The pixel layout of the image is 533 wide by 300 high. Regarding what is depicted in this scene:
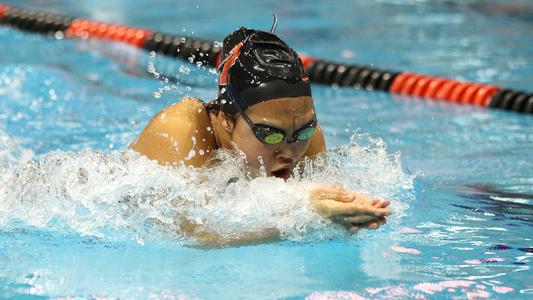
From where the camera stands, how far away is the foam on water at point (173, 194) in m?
2.84

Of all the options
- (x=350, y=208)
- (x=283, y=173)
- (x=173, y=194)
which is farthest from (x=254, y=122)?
(x=350, y=208)

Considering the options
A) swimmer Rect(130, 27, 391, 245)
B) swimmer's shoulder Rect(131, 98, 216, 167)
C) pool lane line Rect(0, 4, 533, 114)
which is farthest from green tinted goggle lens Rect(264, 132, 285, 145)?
pool lane line Rect(0, 4, 533, 114)

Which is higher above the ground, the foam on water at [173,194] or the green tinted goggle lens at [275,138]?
the green tinted goggle lens at [275,138]

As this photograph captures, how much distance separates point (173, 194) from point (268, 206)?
31 cm

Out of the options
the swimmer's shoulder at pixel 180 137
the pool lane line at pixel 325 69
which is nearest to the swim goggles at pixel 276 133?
the swimmer's shoulder at pixel 180 137

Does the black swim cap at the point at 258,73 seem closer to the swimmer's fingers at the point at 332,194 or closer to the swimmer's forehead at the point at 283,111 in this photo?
the swimmer's forehead at the point at 283,111

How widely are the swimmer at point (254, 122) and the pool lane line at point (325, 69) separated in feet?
5.54

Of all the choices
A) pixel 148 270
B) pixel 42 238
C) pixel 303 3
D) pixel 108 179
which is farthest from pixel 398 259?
pixel 303 3

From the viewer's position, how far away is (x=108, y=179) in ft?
10.2

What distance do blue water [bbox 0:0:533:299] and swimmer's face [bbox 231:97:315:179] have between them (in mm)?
81

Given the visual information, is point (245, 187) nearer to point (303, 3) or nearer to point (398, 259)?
point (398, 259)

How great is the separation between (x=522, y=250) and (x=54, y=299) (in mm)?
1498

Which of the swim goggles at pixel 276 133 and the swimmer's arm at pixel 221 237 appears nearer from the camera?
the swim goggles at pixel 276 133

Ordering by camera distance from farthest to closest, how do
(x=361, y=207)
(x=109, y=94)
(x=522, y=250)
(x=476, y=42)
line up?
(x=476, y=42) → (x=109, y=94) → (x=522, y=250) → (x=361, y=207)
